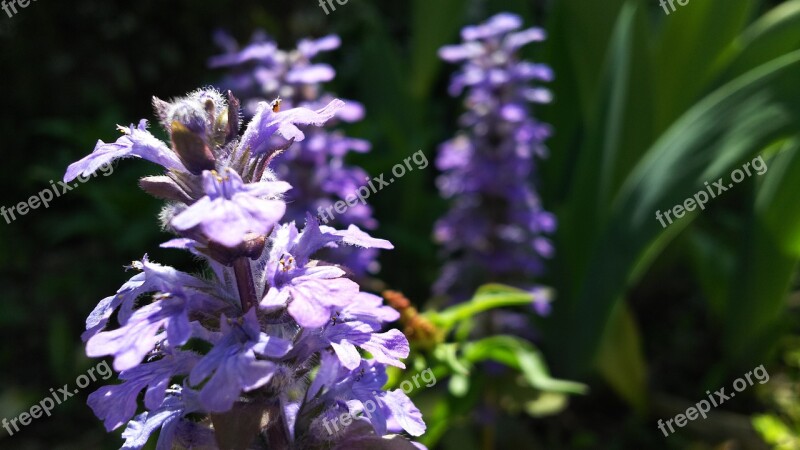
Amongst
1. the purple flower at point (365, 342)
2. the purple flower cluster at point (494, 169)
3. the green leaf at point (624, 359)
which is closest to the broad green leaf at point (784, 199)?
the green leaf at point (624, 359)

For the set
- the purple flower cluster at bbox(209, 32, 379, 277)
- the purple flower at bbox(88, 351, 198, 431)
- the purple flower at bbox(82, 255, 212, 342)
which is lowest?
the purple flower at bbox(88, 351, 198, 431)

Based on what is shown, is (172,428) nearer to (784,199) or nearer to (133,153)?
(133,153)

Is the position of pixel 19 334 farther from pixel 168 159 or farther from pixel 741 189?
pixel 741 189

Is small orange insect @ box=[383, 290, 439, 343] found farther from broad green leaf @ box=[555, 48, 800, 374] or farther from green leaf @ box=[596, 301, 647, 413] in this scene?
green leaf @ box=[596, 301, 647, 413]

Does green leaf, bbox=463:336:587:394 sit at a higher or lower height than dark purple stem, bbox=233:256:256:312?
lower

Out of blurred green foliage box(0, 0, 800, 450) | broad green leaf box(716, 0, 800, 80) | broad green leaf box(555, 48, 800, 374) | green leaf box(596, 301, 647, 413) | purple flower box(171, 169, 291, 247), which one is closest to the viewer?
purple flower box(171, 169, 291, 247)

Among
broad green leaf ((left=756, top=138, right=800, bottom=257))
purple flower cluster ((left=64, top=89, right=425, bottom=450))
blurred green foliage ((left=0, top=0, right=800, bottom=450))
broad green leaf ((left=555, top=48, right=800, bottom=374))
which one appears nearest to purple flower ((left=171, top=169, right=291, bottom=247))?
purple flower cluster ((left=64, top=89, right=425, bottom=450))

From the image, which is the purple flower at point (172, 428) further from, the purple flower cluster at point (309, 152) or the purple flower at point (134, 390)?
the purple flower cluster at point (309, 152)
